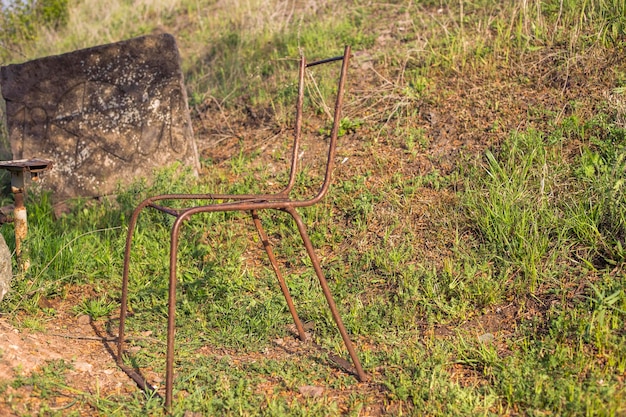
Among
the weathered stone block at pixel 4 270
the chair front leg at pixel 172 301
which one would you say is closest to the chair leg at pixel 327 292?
the chair front leg at pixel 172 301

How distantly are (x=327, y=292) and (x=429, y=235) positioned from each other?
139 centimetres

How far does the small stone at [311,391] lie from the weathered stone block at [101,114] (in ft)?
9.13

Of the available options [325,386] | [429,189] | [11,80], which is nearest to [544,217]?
[429,189]

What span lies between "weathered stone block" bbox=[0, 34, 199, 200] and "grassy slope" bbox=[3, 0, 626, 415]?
0.31 meters

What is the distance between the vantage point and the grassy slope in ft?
9.87

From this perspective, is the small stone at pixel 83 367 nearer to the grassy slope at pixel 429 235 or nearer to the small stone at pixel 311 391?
the grassy slope at pixel 429 235

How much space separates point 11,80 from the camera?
5.27m

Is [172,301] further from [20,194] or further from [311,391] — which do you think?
[20,194]

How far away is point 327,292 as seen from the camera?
2908mm

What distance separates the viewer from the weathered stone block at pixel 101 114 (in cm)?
532

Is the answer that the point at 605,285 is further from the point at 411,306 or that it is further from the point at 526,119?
the point at 526,119

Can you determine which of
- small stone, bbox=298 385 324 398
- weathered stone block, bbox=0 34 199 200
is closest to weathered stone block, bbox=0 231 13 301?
small stone, bbox=298 385 324 398

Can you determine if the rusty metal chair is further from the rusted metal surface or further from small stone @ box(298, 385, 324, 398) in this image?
the rusted metal surface

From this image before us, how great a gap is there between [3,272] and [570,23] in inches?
171
